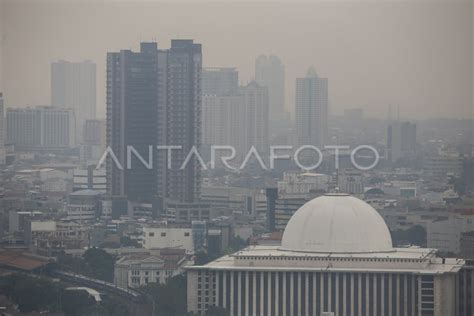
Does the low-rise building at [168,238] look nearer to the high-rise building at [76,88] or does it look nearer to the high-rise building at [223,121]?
the high-rise building at [76,88]

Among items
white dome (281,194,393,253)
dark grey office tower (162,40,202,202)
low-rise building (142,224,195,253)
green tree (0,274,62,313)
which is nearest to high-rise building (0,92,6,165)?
dark grey office tower (162,40,202,202)

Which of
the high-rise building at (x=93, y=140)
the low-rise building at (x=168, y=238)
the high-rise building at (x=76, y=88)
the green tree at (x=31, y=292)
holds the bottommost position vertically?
the green tree at (x=31, y=292)

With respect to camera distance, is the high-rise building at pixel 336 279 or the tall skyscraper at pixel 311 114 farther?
the tall skyscraper at pixel 311 114

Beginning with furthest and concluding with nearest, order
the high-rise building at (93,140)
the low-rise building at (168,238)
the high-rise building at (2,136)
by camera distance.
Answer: the high-rise building at (93,140)
the high-rise building at (2,136)
the low-rise building at (168,238)

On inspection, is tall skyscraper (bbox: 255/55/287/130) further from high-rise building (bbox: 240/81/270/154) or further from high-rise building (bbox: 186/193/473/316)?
high-rise building (bbox: 186/193/473/316)

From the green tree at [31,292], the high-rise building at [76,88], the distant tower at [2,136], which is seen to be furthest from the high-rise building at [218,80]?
the green tree at [31,292]

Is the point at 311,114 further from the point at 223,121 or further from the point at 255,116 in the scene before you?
the point at 255,116

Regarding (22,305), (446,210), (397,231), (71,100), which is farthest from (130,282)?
(71,100)

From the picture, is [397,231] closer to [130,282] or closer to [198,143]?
[130,282]
